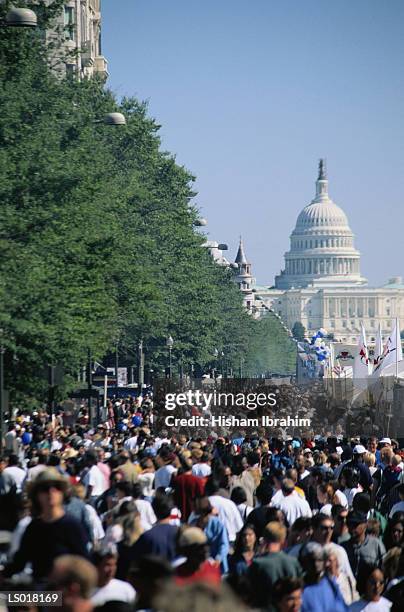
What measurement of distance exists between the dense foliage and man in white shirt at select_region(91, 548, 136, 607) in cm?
2173

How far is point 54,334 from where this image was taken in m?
35.7

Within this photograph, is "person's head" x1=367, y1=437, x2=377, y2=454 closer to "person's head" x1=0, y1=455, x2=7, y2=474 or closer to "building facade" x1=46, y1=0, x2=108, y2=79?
"person's head" x1=0, y1=455, x2=7, y2=474

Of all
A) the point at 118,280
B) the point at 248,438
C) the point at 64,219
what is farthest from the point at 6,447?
the point at 118,280

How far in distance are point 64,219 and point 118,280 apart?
12.7m

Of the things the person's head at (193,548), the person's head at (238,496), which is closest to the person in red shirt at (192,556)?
the person's head at (193,548)

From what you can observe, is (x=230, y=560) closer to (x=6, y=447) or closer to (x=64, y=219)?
(x=6, y=447)

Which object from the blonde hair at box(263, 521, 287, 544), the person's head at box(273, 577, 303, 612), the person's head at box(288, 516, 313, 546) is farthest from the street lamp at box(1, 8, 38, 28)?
the person's head at box(273, 577, 303, 612)

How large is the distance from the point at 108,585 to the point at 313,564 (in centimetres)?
153

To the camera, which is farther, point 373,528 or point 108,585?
point 373,528

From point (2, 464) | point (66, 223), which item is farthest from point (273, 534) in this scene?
point (66, 223)

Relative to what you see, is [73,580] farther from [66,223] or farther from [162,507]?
[66,223]

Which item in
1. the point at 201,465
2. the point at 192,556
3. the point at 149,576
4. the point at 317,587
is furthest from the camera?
the point at 201,465

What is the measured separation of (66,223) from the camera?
3928cm

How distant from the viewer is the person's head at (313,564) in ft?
38.4
